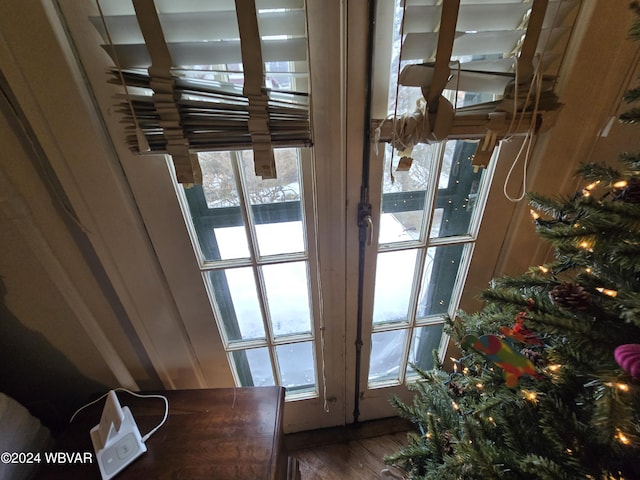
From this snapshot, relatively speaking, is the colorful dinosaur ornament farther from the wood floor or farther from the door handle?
the wood floor

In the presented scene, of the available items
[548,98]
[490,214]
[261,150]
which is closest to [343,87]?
[261,150]

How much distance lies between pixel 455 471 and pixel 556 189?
2.60 ft

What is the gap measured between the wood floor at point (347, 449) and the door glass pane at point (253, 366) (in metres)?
0.38

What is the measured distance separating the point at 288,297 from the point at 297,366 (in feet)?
1.23

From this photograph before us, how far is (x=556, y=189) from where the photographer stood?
Result: 2.69 feet

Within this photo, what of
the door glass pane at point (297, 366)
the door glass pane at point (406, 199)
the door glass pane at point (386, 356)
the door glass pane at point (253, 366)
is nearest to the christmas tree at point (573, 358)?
the door glass pane at point (406, 199)

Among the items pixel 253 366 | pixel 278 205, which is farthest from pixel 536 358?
pixel 253 366

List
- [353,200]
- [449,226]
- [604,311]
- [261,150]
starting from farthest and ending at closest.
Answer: [449,226], [353,200], [261,150], [604,311]

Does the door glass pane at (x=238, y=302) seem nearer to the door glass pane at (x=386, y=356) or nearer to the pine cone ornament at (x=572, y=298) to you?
the door glass pane at (x=386, y=356)

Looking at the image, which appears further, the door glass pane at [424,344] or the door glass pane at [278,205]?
the door glass pane at [424,344]

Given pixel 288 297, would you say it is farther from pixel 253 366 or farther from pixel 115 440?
pixel 115 440

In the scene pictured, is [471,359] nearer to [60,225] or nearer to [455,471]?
[455,471]

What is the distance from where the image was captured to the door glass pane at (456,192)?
79 centimetres

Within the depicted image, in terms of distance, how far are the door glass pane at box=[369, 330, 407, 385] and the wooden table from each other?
1.52 ft
